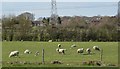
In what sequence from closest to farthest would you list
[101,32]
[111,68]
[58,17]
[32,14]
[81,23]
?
[111,68]
[101,32]
[81,23]
[32,14]
[58,17]

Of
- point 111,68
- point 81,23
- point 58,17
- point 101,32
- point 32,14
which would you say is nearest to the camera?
point 111,68

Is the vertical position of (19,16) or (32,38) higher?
(19,16)

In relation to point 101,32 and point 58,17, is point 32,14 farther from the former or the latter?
point 101,32

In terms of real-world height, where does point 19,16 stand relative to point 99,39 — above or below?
above

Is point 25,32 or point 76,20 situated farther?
point 76,20

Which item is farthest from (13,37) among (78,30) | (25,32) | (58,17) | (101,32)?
(58,17)

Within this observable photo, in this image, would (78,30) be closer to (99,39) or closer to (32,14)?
(99,39)

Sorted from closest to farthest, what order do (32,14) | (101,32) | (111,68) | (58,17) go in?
1. (111,68)
2. (101,32)
3. (32,14)
4. (58,17)

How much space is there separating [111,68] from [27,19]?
3013cm

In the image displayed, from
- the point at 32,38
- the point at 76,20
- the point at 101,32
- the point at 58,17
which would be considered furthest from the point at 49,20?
the point at 101,32

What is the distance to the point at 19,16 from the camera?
40.2m

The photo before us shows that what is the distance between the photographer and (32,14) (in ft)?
143

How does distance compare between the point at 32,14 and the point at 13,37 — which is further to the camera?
the point at 32,14

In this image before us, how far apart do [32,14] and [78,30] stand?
9340 millimetres
